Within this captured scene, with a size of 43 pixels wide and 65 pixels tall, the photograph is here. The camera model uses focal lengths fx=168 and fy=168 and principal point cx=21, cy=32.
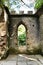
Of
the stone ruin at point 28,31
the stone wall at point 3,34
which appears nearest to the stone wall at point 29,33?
the stone ruin at point 28,31

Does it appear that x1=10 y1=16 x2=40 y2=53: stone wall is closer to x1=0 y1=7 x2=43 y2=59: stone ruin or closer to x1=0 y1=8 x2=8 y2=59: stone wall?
x1=0 y1=7 x2=43 y2=59: stone ruin

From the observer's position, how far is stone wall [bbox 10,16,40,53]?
24.6ft

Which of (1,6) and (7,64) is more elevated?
(1,6)

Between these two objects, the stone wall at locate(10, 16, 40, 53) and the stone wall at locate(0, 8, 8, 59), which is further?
Answer: the stone wall at locate(10, 16, 40, 53)

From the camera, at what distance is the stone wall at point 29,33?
7512 millimetres

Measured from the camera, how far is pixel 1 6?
5.66m

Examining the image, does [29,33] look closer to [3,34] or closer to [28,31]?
[28,31]

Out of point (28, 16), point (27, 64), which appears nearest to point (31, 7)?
point (28, 16)

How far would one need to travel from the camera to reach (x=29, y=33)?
754 centimetres

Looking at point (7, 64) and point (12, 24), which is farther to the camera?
point (12, 24)

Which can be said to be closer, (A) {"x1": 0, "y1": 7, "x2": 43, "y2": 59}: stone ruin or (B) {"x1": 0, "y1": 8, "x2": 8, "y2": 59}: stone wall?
(B) {"x1": 0, "y1": 8, "x2": 8, "y2": 59}: stone wall

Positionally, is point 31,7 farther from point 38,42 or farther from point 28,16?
point 38,42

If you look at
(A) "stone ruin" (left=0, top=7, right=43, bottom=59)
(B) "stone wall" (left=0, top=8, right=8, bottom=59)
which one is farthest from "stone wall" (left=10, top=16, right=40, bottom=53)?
(B) "stone wall" (left=0, top=8, right=8, bottom=59)

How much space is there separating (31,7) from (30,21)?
2.06ft
